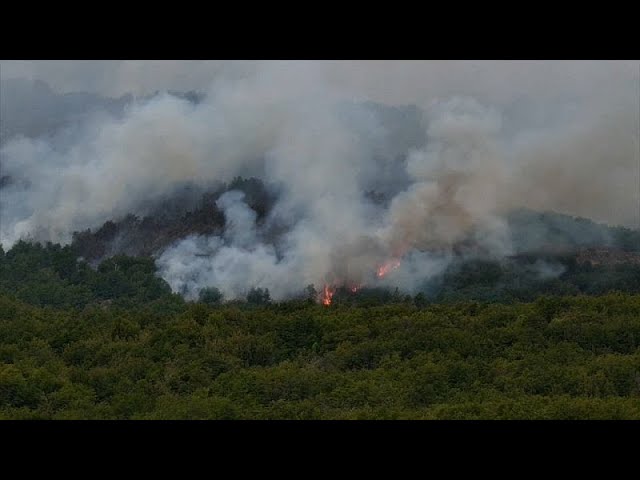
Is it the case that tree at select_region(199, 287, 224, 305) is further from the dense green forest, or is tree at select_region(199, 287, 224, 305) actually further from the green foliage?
the green foliage

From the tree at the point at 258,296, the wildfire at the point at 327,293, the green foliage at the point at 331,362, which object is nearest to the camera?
the green foliage at the point at 331,362

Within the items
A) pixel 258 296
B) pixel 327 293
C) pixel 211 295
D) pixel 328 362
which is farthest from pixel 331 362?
Result: pixel 211 295

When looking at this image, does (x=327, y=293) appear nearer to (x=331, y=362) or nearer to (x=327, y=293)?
(x=327, y=293)

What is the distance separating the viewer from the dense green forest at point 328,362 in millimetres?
17172

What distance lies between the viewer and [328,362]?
2038 centimetres

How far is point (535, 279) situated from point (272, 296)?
8023mm

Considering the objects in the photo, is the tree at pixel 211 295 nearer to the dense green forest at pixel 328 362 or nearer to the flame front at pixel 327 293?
the flame front at pixel 327 293

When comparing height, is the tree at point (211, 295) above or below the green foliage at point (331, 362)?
above

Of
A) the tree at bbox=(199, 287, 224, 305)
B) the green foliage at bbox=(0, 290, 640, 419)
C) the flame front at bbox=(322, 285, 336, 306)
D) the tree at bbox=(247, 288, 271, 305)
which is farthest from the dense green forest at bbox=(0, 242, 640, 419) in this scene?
the flame front at bbox=(322, 285, 336, 306)

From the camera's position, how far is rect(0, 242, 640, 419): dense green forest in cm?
1717

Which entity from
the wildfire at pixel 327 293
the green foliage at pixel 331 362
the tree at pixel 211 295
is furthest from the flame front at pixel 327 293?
the green foliage at pixel 331 362

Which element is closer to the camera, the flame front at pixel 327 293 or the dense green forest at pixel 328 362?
the dense green forest at pixel 328 362
